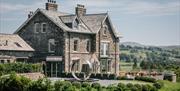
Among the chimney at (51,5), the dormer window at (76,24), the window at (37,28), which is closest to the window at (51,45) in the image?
the window at (37,28)

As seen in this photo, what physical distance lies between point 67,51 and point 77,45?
244cm

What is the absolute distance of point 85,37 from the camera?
65625 mm

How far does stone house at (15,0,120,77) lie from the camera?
204 ft

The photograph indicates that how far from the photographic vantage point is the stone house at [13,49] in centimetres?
5703

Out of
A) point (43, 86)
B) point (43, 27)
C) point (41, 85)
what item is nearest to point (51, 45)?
point (43, 27)

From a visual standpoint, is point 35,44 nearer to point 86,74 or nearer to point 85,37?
point 85,37

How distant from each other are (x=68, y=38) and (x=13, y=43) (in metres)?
7.88

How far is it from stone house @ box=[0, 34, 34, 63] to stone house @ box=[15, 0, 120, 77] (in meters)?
2.42

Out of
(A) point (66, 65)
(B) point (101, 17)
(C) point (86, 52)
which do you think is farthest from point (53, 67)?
(B) point (101, 17)

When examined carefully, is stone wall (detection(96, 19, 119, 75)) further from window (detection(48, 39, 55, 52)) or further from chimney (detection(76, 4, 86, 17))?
window (detection(48, 39, 55, 52))

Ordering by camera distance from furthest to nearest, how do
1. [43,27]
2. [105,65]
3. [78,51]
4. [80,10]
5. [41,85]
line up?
[80,10] < [105,65] < [43,27] < [78,51] < [41,85]

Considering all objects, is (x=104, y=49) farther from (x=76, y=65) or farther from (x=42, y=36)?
(x=42, y=36)

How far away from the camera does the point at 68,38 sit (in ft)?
204

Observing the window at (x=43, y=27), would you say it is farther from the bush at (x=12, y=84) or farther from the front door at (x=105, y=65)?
the bush at (x=12, y=84)
